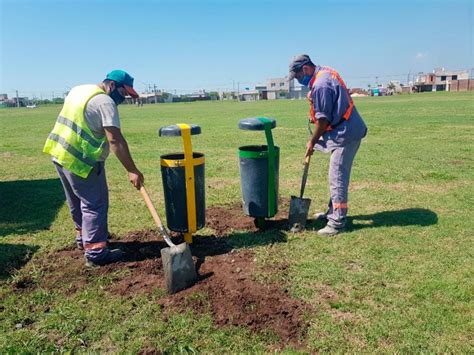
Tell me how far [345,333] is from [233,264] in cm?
152

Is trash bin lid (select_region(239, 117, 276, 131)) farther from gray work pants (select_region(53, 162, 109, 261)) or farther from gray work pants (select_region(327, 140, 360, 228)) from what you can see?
gray work pants (select_region(53, 162, 109, 261))

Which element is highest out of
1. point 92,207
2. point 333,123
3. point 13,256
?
point 333,123

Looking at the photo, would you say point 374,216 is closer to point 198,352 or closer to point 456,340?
point 456,340

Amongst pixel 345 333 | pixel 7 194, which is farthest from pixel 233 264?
pixel 7 194

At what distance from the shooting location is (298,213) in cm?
534

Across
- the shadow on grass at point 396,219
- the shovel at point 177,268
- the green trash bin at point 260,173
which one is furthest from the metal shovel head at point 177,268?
the shadow on grass at point 396,219

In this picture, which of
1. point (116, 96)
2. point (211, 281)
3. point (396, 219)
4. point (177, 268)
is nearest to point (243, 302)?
point (211, 281)

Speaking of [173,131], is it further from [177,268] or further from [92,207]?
[177,268]

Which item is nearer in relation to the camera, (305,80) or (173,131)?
(173,131)

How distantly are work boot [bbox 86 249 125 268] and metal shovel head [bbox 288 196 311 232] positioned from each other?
2.12 m

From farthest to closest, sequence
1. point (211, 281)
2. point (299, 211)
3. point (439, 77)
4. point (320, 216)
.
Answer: point (439, 77)
point (320, 216)
point (299, 211)
point (211, 281)

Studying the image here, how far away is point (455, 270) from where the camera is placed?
4.19 m

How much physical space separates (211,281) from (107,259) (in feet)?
4.05

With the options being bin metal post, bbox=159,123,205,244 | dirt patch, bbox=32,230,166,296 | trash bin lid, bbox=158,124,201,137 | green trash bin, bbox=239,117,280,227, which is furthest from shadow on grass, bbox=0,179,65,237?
green trash bin, bbox=239,117,280,227
